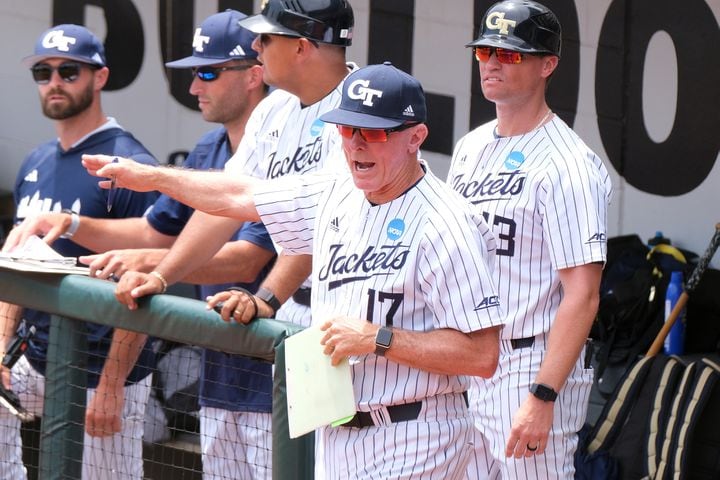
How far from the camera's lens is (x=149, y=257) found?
4059 millimetres

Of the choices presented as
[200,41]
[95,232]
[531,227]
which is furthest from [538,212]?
[95,232]

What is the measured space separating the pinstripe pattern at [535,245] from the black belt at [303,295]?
60 cm

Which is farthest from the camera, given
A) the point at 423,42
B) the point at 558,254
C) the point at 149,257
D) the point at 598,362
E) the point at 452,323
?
the point at 423,42

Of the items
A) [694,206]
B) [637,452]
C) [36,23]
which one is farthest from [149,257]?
[36,23]

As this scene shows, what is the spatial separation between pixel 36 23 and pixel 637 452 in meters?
3.90

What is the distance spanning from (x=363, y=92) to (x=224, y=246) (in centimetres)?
120

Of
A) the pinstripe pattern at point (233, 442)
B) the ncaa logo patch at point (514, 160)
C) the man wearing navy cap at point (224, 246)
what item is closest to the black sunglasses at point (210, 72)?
the man wearing navy cap at point (224, 246)

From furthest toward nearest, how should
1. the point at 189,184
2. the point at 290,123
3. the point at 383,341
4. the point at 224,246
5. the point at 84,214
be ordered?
1. the point at 84,214
2. the point at 224,246
3. the point at 290,123
4. the point at 189,184
5. the point at 383,341

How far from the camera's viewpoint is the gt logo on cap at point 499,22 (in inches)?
139

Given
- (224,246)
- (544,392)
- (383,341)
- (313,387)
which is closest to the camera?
(383,341)

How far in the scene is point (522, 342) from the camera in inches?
140

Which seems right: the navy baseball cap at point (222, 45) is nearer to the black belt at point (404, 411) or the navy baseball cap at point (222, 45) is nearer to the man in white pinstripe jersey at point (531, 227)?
the man in white pinstripe jersey at point (531, 227)

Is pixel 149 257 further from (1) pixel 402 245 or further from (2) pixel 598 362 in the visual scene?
(2) pixel 598 362

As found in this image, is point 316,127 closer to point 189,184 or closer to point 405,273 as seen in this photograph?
point 189,184
